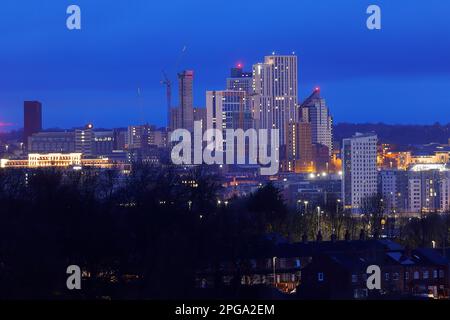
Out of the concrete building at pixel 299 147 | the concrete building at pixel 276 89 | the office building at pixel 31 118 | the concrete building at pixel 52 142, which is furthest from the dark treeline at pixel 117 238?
the concrete building at pixel 276 89

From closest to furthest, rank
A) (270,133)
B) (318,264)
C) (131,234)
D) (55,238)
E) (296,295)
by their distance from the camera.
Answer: (55,238) < (131,234) < (296,295) < (318,264) < (270,133)

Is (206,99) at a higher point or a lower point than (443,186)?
higher

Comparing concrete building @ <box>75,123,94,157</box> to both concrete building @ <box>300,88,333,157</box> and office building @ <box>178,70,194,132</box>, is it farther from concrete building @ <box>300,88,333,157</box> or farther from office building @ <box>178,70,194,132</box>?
concrete building @ <box>300,88,333,157</box>

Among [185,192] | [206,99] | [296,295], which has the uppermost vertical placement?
[206,99]

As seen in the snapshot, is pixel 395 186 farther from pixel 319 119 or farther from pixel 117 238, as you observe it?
pixel 117 238

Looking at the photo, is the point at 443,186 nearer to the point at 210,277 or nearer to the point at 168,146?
the point at 168,146
